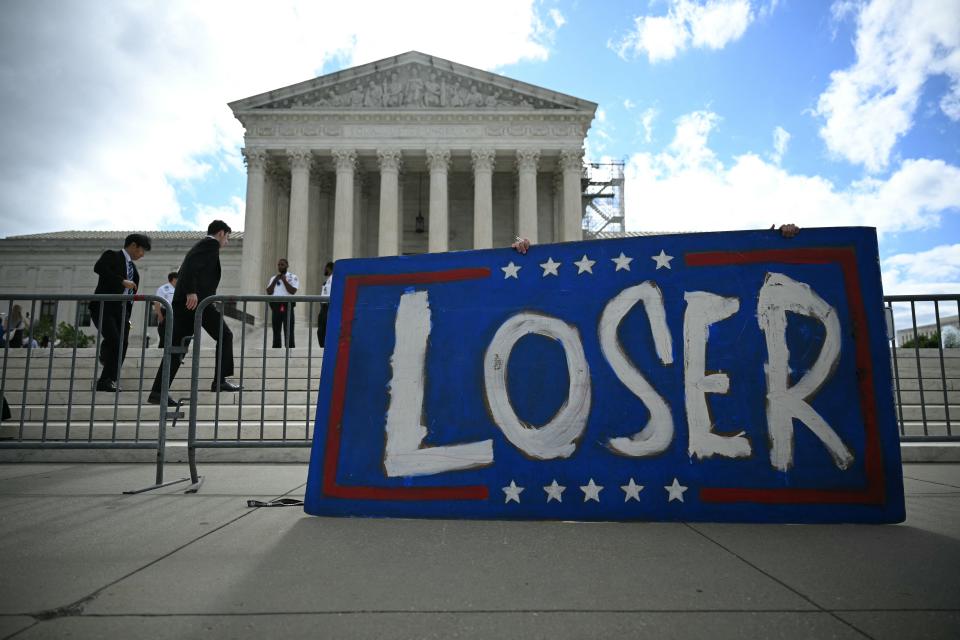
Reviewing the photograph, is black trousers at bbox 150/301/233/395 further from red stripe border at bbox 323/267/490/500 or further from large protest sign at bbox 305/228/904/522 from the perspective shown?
large protest sign at bbox 305/228/904/522

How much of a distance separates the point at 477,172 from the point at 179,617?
2529cm

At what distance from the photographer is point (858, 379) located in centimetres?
279

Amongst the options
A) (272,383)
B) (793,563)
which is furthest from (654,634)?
(272,383)

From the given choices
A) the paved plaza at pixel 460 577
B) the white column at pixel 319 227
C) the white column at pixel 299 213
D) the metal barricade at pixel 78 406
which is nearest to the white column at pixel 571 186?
the white column at pixel 299 213

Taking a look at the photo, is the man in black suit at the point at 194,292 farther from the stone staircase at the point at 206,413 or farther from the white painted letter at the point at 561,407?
the white painted letter at the point at 561,407

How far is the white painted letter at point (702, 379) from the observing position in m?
2.68

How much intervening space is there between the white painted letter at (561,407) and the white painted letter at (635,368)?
176mm

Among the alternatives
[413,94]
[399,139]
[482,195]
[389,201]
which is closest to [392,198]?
[389,201]

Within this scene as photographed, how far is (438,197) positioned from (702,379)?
77.6ft

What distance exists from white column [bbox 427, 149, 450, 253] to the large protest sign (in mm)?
22337

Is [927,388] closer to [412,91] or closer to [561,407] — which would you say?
[561,407]

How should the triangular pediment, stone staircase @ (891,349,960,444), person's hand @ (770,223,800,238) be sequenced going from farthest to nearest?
the triangular pediment, stone staircase @ (891,349,960,444), person's hand @ (770,223,800,238)

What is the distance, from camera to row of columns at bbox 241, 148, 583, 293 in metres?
24.9

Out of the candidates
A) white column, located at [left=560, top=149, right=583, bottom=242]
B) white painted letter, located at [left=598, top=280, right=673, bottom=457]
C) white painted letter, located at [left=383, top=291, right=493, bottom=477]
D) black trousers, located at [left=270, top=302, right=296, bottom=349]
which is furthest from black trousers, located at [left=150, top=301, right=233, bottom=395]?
white column, located at [left=560, top=149, right=583, bottom=242]
